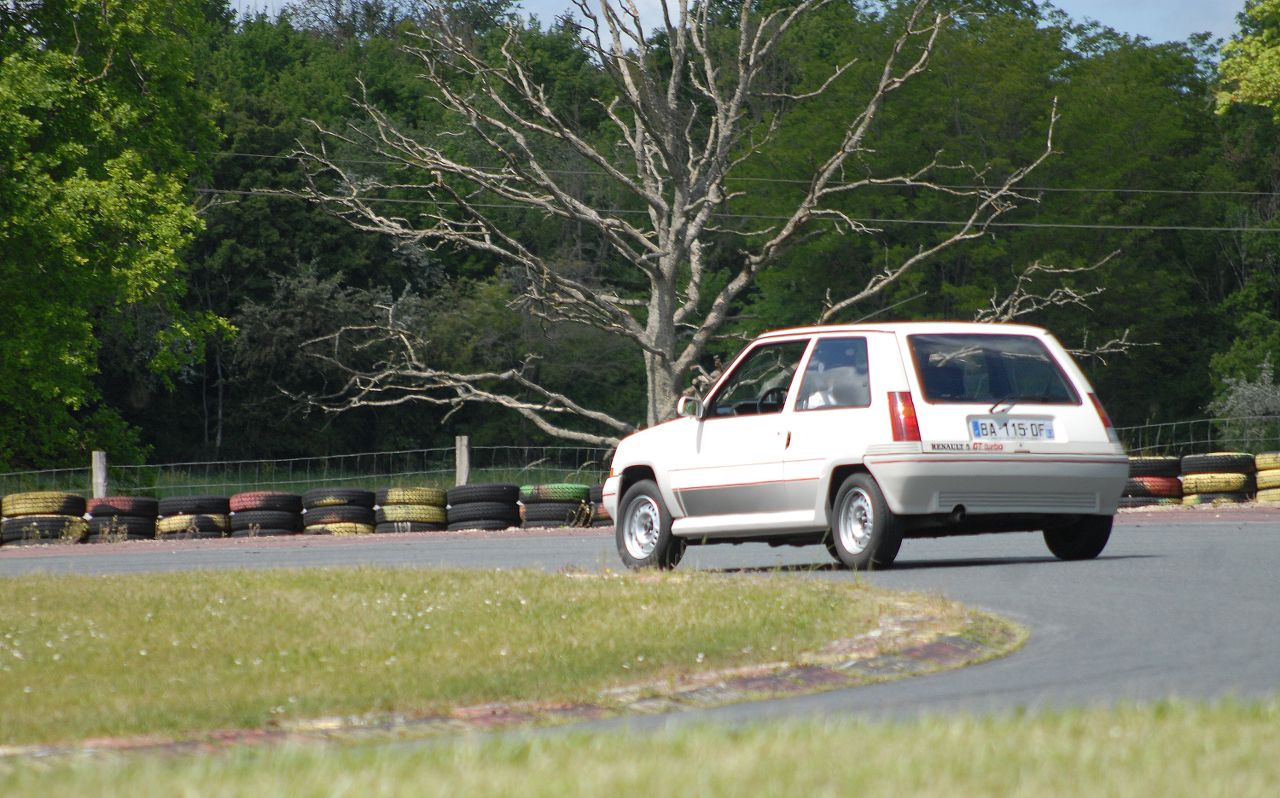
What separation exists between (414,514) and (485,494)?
3.58 feet

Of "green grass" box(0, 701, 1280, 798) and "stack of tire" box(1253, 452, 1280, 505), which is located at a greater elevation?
"stack of tire" box(1253, 452, 1280, 505)

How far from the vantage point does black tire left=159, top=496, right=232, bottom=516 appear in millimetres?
28047

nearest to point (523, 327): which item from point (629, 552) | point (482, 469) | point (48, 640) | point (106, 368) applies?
point (106, 368)

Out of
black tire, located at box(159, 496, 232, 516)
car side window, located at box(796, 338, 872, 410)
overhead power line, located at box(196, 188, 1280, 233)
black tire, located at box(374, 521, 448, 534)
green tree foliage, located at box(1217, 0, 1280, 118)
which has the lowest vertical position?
black tire, located at box(374, 521, 448, 534)

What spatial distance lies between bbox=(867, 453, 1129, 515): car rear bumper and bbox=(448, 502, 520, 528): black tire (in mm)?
14256

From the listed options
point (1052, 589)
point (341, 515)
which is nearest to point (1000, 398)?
point (1052, 589)

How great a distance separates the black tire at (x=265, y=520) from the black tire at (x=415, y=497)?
4.49 feet

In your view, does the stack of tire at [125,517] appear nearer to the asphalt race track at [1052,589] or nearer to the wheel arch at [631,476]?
the asphalt race track at [1052,589]

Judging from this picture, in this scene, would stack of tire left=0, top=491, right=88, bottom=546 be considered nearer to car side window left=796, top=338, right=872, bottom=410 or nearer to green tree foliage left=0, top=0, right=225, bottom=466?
green tree foliage left=0, top=0, right=225, bottom=466

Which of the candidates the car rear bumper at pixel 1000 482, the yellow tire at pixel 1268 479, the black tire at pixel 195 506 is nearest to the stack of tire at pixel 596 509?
the black tire at pixel 195 506

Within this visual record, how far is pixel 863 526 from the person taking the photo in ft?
45.9

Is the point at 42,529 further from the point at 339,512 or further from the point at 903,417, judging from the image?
the point at 903,417

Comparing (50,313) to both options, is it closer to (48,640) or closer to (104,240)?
(104,240)

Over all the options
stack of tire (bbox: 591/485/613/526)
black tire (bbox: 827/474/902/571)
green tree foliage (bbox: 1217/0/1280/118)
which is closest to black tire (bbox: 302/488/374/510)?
stack of tire (bbox: 591/485/613/526)
